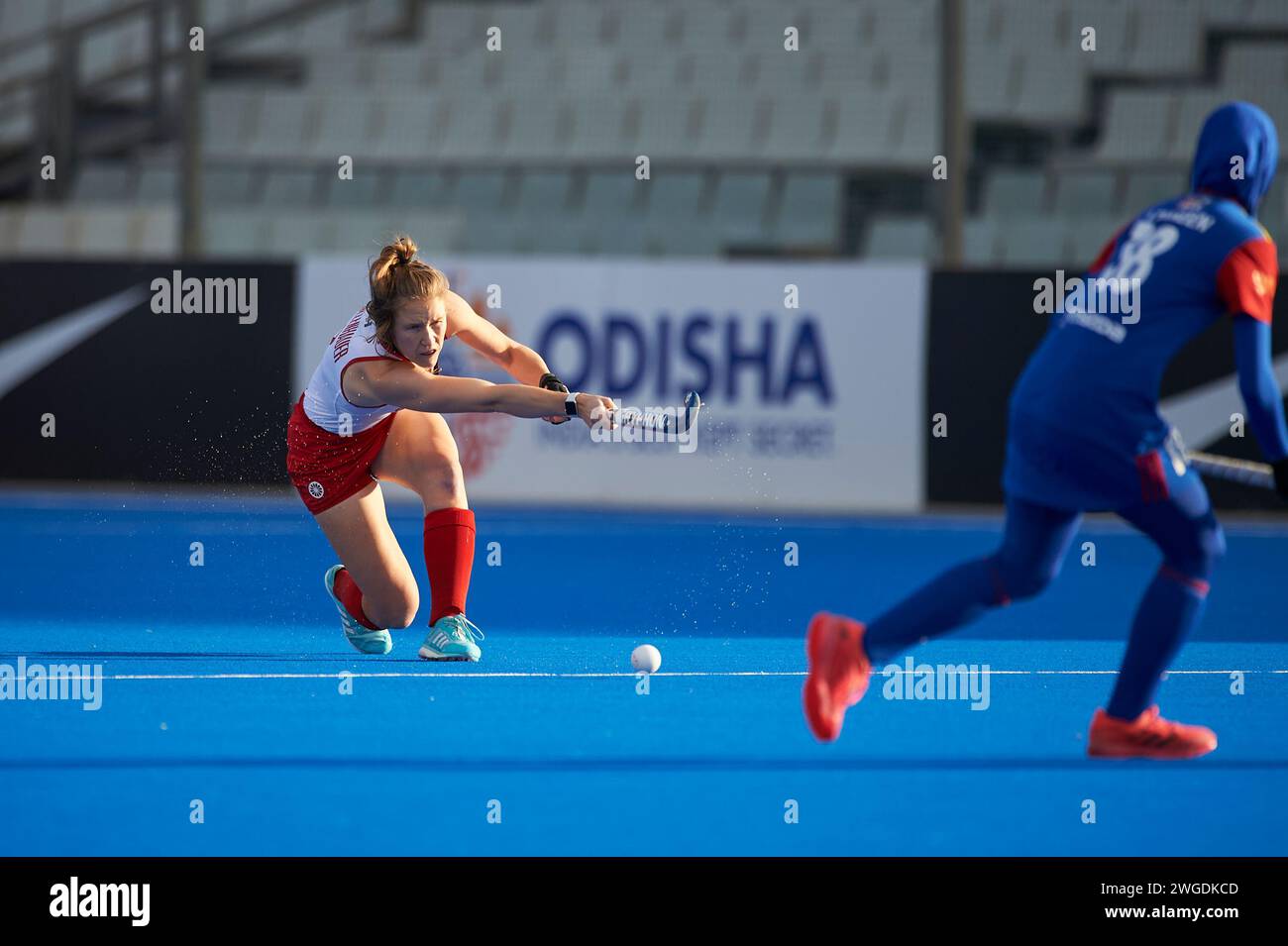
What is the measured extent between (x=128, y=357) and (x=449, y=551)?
7297 millimetres

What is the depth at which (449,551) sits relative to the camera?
22.0 ft

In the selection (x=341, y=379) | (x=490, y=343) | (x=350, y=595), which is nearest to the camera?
A: (x=341, y=379)

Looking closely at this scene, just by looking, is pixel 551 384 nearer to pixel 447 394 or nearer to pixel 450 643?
pixel 447 394

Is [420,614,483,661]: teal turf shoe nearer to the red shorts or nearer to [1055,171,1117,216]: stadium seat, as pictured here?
the red shorts

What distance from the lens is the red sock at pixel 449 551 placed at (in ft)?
22.0

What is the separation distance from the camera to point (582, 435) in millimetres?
13125

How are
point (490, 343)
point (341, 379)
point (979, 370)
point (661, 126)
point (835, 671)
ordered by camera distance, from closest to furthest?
point (835, 671) → point (341, 379) → point (490, 343) → point (979, 370) → point (661, 126)

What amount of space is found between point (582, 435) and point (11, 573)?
455cm

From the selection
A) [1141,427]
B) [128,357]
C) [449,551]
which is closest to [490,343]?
[449,551]

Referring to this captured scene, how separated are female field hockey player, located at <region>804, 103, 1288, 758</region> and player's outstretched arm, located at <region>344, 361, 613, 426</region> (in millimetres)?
1239

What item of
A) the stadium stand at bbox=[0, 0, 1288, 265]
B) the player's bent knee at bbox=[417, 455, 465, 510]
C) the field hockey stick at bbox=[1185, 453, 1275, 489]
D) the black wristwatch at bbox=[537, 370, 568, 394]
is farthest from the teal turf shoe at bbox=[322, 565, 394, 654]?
the stadium stand at bbox=[0, 0, 1288, 265]

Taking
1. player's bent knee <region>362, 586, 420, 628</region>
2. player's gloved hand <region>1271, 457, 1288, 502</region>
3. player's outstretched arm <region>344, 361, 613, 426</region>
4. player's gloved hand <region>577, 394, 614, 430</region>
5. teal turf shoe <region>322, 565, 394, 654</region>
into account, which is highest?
player's outstretched arm <region>344, 361, 613, 426</region>

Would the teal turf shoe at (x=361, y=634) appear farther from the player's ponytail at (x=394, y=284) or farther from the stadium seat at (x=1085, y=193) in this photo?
the stadium seat at (x=1085, y=193)

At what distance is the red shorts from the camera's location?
22.1 ft
